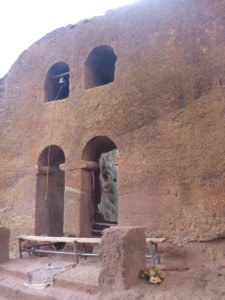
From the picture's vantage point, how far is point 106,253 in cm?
573

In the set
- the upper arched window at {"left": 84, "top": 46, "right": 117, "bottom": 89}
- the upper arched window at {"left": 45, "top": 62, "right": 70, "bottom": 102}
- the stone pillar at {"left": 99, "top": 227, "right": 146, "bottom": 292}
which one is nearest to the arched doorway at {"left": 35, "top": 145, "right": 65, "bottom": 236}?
the upper arched window at {"left": 45, "top": 62, "right": 70, "bottom": 102}

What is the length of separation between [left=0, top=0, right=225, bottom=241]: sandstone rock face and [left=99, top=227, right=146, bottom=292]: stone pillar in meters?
1.60

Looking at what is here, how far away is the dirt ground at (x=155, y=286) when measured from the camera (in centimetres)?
520

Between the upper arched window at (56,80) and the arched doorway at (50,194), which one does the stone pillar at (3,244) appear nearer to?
the arched doorway at (50,194)

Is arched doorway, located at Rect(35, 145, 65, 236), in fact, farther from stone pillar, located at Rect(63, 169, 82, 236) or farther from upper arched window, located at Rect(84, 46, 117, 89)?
upper arched window, located at Rect(84, 46, 117, 89)

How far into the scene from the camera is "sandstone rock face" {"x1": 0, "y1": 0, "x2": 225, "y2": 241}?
7.16m

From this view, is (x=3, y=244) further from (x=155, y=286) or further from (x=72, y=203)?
(x=155, y=286)

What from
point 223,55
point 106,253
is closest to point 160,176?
point 106,253

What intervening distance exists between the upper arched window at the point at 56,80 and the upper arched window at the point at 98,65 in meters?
0.79

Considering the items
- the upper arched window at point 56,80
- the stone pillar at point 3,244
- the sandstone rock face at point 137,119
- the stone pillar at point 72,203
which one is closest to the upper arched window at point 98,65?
the sandstone rock face at point 137,119

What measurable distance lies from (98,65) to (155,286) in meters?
6.85

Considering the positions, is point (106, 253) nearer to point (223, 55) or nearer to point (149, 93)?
point (149, 93)

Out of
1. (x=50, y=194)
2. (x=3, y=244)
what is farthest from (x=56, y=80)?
(x=3, y=244)

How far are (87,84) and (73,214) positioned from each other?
11.7 ft
